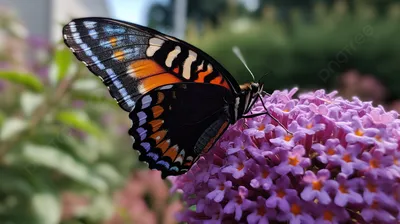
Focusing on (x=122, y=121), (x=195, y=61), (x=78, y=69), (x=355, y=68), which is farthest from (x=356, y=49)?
(x=195, y=61)

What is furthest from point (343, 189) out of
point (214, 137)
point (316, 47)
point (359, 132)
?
point (316, 47)

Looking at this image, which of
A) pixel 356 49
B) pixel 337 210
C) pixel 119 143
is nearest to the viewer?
pixel 337 210

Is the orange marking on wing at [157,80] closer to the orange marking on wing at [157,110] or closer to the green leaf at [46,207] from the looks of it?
the orange marking on wing at [157,110]

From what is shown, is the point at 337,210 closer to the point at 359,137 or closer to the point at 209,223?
the point at 359,137

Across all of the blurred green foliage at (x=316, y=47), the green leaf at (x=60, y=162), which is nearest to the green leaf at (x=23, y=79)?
the green leaf at (x=60, y=162)

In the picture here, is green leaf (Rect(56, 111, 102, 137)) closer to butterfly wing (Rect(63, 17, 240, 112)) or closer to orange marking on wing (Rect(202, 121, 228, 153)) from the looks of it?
butterfly wing (Rect(63, 17, 240, 112))

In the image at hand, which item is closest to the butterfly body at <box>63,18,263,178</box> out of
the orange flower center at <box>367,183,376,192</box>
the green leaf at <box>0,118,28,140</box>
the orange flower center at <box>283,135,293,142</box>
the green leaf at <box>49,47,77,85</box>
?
the orange flower center at <box>283,135,293,142</box>
